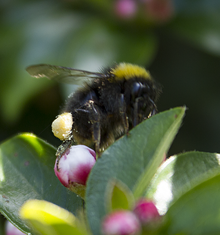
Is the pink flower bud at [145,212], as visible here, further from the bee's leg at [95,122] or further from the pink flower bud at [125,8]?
the pink flower bud at [125,8]

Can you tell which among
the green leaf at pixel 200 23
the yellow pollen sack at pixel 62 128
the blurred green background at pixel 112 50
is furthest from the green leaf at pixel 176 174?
the green leaf at pixel 200 23

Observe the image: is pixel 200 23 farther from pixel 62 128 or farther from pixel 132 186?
pixel 132 186

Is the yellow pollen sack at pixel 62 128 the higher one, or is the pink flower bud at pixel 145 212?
the yellow pollen sack at pixel 62 128

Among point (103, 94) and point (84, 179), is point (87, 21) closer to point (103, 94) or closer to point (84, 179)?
point (103, 94)

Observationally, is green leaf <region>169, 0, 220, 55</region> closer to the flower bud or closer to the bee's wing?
the bee's wing

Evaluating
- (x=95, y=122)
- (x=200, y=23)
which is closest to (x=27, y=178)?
(x=95, y=122)

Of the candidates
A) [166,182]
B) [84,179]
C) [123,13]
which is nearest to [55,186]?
[84,179]
